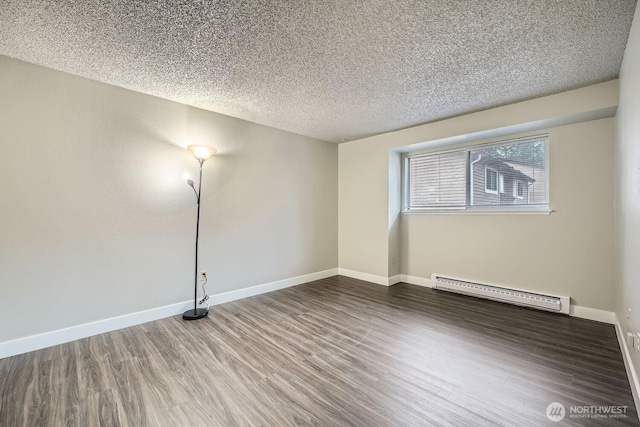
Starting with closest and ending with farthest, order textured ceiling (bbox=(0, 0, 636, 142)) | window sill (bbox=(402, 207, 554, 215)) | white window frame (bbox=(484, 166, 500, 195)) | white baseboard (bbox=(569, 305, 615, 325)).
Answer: textured ceiling (bbox=(0, 0, 636, 142)) → white baseboard (bbox=(569, 305, 615, 325)) → window sill (bbox=(402, 207, 554, 215)) → white window frame (bbox=(484, 166, 500, 195))

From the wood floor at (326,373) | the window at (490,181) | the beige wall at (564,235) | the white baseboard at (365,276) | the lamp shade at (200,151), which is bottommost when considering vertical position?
the wood floor at (326,373)

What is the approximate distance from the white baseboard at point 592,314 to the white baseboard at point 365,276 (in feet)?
7.39

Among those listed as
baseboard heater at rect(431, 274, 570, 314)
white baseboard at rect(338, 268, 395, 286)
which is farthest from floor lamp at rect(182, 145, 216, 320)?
baseboard heater at rect(431, 274, 570, 314)

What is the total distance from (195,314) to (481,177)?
14.1 feet

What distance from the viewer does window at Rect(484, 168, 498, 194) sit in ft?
12.0

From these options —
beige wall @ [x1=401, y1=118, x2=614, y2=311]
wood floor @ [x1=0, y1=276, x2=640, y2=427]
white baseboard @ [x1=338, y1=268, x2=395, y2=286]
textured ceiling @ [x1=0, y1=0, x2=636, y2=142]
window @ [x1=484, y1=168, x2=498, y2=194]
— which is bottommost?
wood floor @ [x1=0, y1=276, x2=640, y2=427]

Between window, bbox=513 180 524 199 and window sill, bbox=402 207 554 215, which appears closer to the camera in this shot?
window sill, bbox=402 207 554 215

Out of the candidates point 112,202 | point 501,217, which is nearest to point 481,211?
point 501,217

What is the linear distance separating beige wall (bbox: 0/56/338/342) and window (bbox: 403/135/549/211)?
8.08 ft

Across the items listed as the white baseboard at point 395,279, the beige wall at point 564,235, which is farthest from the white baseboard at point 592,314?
the white baseboard at point 395,279

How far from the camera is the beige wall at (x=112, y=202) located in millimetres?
2281

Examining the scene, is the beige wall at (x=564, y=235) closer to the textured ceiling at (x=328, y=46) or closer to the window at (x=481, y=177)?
the window at (x=481, y=177)

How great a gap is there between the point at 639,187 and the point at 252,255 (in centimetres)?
380

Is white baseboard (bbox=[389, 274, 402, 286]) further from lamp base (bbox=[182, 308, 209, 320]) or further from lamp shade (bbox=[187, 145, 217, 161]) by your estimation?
lamp shade (bbox=[187, 145, 217, 161])
